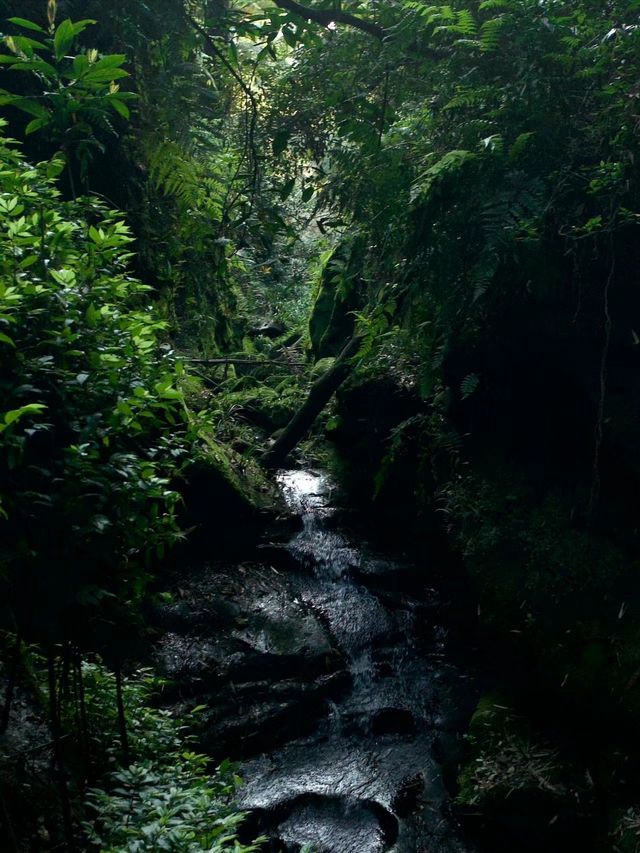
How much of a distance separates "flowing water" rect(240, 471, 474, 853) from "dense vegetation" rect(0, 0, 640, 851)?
1.04 ft

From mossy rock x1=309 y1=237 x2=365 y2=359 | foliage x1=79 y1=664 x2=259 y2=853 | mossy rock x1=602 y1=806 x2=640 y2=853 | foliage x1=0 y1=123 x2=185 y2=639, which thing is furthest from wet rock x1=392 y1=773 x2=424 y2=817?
mossy rock x1=309 y1=237 x2=365 y2=359

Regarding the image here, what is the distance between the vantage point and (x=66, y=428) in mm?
2766

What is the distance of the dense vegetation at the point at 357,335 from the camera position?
9.16ft

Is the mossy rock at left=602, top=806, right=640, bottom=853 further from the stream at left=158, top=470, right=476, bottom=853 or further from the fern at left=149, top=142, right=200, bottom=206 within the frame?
the fern at left=149, top=142, right=200, bottom=206

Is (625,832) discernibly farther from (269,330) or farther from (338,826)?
(269,330)

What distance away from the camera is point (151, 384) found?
9.73 feet

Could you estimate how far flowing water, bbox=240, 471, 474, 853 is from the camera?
4.61 meters

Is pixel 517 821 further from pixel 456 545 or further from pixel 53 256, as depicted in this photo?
pixel 53 256

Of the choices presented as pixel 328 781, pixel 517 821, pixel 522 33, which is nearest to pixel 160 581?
pixel 328 781

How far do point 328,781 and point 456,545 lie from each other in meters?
2.26

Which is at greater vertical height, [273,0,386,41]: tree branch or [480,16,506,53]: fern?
[273,0,386,41]: tree branch

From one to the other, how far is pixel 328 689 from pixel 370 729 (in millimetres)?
514

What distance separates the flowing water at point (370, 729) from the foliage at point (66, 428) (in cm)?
264

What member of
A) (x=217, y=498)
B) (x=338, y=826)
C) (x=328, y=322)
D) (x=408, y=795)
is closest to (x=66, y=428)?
(x=338, y=826)
